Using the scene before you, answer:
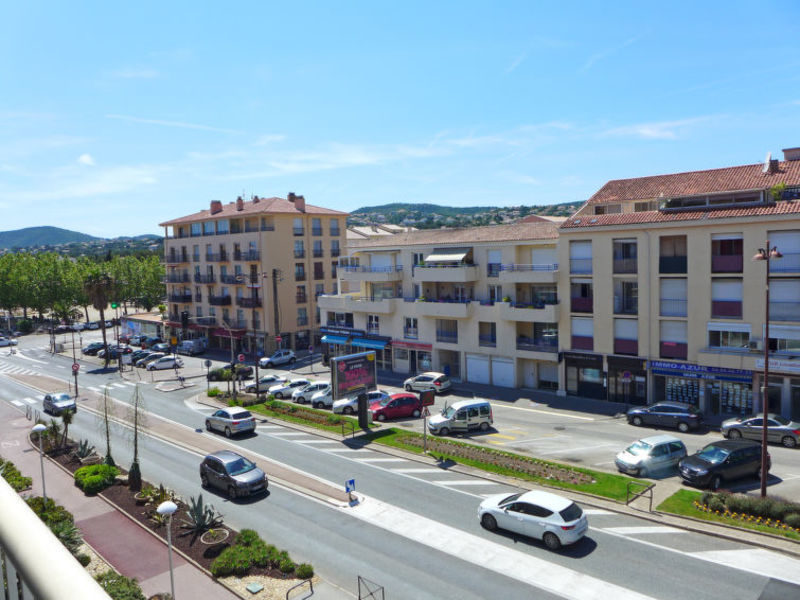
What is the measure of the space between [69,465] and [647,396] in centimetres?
3397

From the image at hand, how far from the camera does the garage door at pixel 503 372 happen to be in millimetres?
45750

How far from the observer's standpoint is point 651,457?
2628cm

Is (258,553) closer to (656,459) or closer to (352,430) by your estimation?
(352,430)

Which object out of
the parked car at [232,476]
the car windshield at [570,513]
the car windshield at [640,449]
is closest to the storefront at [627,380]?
the car windshield at [640,449]

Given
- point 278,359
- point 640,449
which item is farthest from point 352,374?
point 278,359

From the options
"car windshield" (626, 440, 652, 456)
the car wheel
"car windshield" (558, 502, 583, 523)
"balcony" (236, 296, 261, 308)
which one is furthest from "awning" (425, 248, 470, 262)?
the car wheel

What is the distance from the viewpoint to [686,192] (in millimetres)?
38312

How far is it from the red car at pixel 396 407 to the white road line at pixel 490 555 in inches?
533

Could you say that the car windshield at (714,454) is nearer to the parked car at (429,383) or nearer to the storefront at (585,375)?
the storefront at (585,375)

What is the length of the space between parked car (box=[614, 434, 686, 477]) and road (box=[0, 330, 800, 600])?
16.6 feet

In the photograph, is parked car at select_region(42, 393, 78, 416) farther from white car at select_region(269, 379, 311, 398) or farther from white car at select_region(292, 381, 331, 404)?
white car at select_region(292, 381, 331, 404)

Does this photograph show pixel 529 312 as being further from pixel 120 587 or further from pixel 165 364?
pixel 165 364

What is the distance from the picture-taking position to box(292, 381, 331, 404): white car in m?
43.6

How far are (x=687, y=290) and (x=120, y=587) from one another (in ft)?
111
